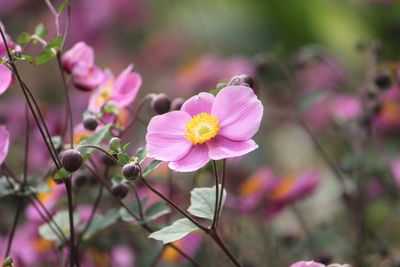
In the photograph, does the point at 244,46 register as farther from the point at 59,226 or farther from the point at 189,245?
the point at 59,226

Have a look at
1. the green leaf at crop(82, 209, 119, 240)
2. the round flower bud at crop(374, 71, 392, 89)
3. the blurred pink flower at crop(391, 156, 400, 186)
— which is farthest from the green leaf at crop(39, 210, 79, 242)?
the blurred pink flower at crop(391, 156, 400, 186)

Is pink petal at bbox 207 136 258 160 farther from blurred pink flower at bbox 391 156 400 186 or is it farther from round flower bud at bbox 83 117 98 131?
blurred pink flower at bbox 391 156 400 186

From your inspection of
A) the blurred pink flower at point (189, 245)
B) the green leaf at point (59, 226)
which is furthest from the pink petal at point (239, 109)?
the blurred pink flower at point (189, 245)

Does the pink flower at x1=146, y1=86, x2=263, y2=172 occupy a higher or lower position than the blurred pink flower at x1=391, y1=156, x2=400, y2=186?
higher

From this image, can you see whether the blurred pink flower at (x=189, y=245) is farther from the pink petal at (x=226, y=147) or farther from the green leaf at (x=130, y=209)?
the pink petal at (x=226, y=147)

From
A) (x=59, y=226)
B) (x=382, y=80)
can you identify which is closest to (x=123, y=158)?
(x=59, y=226)

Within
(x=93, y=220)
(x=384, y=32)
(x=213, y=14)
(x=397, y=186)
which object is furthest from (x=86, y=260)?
(x=213, y=14)

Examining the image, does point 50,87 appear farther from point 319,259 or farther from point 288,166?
point 319,259
